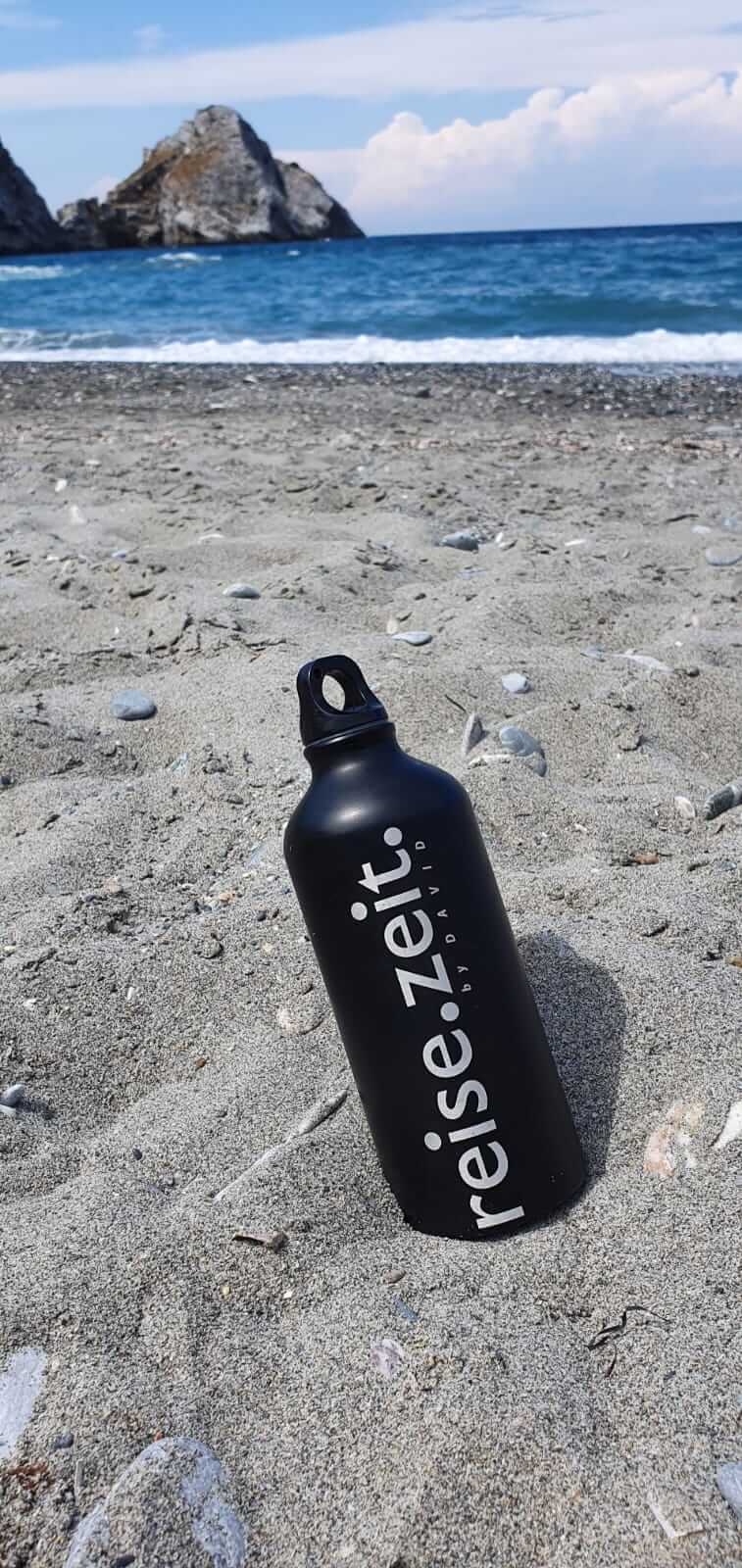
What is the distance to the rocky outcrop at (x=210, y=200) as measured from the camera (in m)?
61.5

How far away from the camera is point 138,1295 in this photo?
1.50m

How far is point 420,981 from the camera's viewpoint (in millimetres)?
1573

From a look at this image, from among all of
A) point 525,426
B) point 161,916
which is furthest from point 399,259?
point 161,916

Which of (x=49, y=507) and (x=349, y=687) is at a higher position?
(x=349, y=687)

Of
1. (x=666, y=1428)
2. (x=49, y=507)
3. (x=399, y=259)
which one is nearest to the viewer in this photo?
(x=666, y=1428)

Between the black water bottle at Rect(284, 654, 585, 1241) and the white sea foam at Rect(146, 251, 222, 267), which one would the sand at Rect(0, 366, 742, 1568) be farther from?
the white sea foam at Rect(146, 251, 222, 267)

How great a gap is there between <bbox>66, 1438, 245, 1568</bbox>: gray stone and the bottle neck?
83 centimetres

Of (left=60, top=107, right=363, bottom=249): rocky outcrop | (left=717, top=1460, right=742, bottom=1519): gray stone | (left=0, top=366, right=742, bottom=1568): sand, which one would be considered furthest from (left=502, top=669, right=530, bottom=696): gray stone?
(left=60, top=107, right=363, bottom=249): rocky outcrop

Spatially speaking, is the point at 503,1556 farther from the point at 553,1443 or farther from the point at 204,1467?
the point at 204,1467

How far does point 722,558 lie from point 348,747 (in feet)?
10.6

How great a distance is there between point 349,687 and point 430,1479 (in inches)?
38.3

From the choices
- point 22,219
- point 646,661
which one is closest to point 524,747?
point 646,661

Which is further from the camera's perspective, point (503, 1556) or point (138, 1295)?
point (138, 1295)

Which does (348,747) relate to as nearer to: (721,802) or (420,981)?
(420,981)
